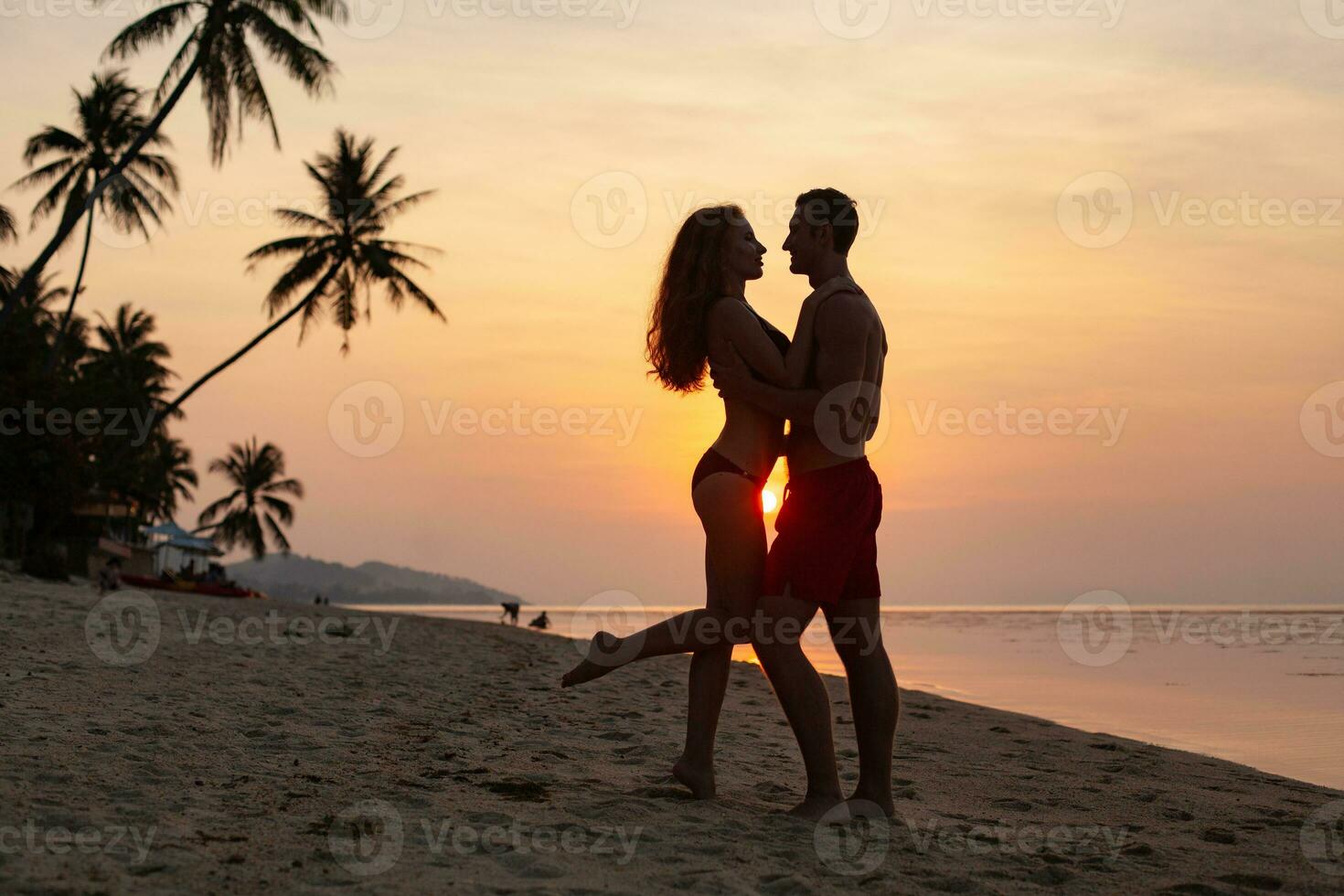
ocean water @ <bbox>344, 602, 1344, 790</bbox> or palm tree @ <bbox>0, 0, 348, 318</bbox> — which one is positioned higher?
palm tree @ <bbox>0, 0, 348, 318</bbox>

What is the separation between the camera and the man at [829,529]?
4.06m

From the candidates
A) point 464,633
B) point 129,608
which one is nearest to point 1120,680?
point 464,633

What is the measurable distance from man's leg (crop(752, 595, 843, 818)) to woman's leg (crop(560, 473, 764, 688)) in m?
0.11

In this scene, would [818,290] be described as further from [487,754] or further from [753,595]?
[487,754]

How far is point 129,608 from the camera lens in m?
12.0

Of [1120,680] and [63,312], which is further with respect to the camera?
[63,312]

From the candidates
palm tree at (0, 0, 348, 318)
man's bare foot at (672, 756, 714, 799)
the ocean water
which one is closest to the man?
man's bare foot at (672, 756, 714, 799)

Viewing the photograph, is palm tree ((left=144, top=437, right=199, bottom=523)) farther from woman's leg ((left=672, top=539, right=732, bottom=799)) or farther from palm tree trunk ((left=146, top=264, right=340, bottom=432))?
woman's leg ((left=672, top=539, right=732, bottom=799))

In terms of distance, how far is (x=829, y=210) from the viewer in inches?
168

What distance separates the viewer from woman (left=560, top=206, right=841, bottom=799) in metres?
4.21

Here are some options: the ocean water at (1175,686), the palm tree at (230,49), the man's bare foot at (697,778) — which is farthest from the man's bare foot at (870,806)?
the palm tree at (230,49)

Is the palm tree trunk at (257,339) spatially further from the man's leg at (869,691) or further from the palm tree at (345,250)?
the man's leg at (869,691)

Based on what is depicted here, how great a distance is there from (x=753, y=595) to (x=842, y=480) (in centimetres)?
54

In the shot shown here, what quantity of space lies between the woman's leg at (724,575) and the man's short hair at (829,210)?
984 mm
